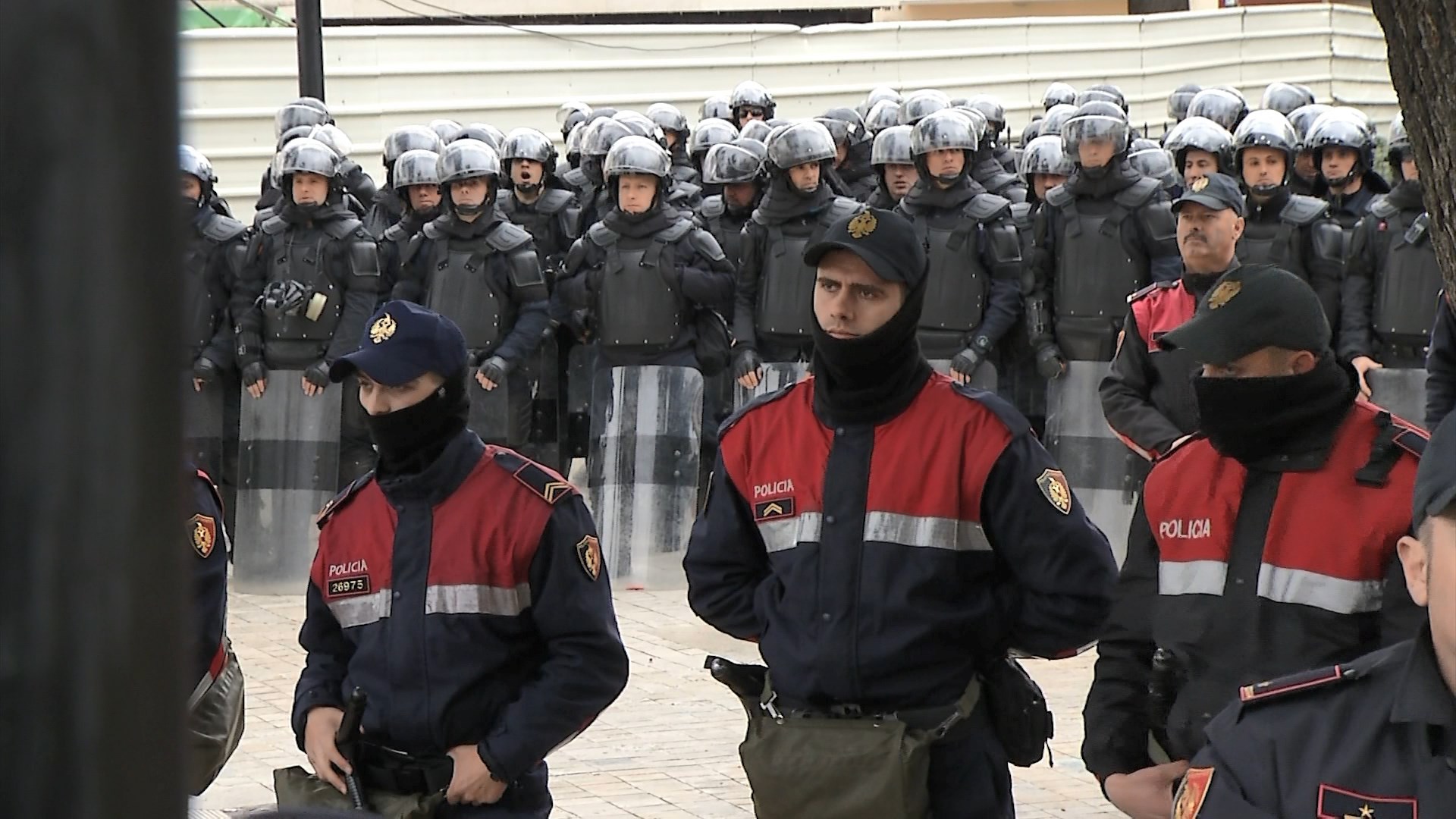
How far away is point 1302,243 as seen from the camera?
37.0ft

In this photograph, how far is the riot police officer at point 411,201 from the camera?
12734mm

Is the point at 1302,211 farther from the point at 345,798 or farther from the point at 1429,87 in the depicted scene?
the point at 345,798

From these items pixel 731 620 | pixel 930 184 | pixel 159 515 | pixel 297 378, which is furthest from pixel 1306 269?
pixel 159 515

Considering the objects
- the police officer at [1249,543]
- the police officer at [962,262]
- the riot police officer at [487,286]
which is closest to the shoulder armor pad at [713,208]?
the riot police officer at [487,286]

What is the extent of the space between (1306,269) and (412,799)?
8.46m

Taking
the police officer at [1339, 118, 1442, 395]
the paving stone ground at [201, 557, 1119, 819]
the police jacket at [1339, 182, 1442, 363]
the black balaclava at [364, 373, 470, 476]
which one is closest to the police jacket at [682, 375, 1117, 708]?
the black balaclava at [364, 373, 470, 476]

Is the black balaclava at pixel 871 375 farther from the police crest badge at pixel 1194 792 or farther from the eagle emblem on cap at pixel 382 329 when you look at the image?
the police crest badge at pixel 1194 792

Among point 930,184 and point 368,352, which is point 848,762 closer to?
point 368,352

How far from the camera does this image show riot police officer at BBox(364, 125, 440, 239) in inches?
572

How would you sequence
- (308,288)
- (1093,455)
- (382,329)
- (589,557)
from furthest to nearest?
(308,288) < (1093,455) < (382,329) < (589,557)

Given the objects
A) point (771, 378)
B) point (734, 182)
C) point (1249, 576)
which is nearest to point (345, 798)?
point (1249, 576)

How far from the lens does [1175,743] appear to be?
3.71 meters

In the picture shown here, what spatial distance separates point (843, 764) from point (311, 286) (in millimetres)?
8497

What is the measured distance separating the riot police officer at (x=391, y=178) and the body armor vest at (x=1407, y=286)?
6.64 m
